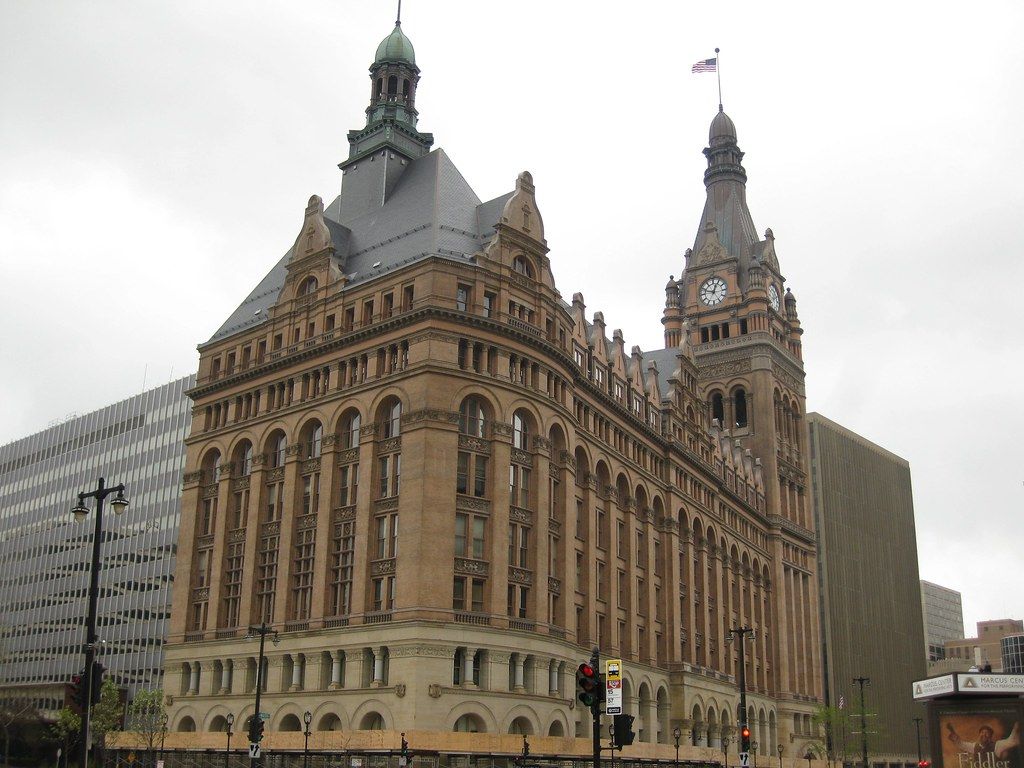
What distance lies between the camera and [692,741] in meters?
91.9

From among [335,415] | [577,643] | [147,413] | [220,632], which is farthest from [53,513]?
[577,643]

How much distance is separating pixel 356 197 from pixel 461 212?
46.1ft

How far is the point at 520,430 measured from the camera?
245ft

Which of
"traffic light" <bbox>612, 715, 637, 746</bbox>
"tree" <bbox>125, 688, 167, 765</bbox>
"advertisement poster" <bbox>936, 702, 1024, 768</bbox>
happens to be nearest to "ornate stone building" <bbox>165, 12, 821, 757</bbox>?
"tree" <bbox>125, 688, 167, 765</bbox>

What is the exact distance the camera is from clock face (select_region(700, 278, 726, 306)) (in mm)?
136125

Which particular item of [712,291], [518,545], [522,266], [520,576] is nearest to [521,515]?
[518,545]

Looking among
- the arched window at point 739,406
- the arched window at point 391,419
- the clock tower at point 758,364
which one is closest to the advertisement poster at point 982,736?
the arched window at point 391,419

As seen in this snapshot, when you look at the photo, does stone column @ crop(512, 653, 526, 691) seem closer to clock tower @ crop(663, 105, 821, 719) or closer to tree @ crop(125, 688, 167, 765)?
tree @ crop(125, 688, 167, 765)

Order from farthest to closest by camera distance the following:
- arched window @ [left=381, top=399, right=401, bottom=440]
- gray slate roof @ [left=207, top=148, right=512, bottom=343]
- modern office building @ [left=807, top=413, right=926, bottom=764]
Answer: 1. modern office building @ [left=807, top=413, right=926, bottom=764]
2. gray slate roof @ [left=207, top=148, right=512, bottom=343]
3. arched window @ [left=381, top=399, right=401, bottom=440]

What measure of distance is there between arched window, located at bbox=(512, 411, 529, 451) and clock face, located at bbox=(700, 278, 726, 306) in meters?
67.1

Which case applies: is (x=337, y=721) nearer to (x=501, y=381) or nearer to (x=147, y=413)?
(x=501, y=381)

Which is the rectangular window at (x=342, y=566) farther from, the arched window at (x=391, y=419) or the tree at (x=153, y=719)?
the tree at (x=153, y=719)

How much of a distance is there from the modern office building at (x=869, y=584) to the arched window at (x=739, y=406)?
40198 millimetres

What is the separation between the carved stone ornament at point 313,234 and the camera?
→ 81.9m
